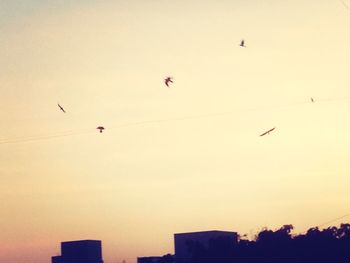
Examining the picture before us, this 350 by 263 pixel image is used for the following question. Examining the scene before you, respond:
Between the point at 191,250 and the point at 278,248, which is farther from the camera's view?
the point at 191,250

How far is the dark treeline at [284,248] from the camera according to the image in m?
95.7

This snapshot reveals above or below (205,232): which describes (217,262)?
below

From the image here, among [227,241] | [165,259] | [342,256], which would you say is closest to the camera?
[342,256]

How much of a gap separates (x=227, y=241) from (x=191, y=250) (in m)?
6.86

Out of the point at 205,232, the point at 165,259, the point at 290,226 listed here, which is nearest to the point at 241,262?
the point at 290,226

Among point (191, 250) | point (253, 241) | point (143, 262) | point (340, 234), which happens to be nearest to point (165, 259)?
point (191, 250)

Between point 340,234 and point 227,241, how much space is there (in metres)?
15.3

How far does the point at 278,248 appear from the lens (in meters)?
101

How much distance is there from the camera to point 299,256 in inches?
3819

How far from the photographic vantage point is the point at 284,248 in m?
99.8

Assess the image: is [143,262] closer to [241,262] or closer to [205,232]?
[205,232]

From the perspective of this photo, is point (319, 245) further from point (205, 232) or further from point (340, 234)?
point (205, 232)

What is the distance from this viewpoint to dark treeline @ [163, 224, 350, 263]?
95688 millimetres

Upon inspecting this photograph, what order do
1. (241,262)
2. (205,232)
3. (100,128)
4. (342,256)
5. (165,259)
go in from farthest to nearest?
1. (205,232)
2. (165,259)
3. (241,262)
4. (342,256)
5. (100,128)
